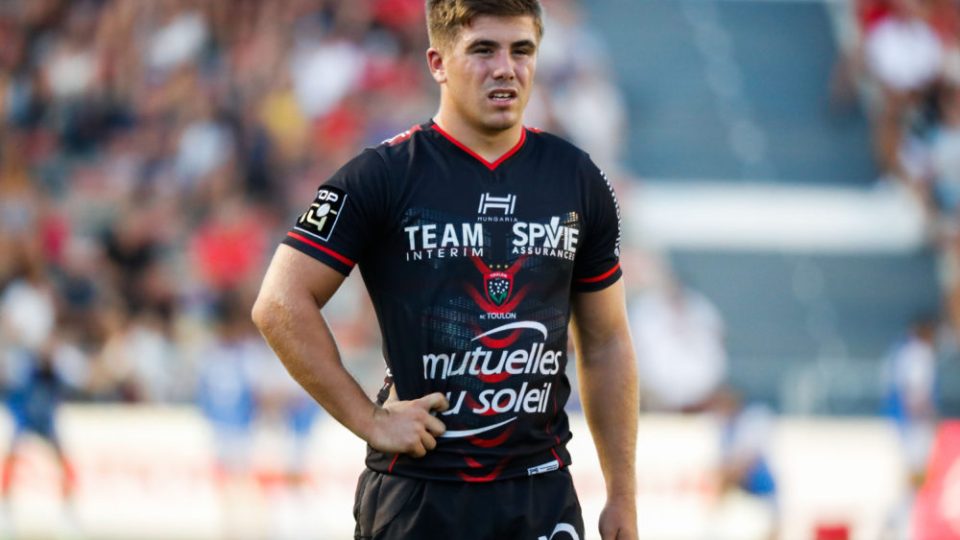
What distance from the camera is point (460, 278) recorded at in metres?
3.68

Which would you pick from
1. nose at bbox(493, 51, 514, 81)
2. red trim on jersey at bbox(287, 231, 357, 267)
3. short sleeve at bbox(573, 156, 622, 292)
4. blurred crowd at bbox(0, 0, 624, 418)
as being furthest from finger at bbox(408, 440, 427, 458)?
blurred crowd at bbox(0, 0, 624, 418)

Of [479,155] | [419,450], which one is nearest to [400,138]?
[479,155]

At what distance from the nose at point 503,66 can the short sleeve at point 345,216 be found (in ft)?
1.07

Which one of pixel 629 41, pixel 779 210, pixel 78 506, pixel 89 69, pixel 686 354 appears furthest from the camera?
pixel 629 41

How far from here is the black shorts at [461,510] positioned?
12.0 feet

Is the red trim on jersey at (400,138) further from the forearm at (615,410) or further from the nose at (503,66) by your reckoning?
the forearm at (615,410)

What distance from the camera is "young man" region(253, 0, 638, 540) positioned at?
3656 millimetres

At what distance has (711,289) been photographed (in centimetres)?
1686

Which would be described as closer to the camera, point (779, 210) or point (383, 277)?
→ point (383, 277)

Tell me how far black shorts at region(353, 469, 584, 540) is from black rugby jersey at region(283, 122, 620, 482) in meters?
0.03

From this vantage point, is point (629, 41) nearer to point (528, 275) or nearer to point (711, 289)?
point (711, 289)

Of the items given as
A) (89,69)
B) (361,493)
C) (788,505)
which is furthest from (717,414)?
(361,493)

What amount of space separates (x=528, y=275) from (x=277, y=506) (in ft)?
32.5

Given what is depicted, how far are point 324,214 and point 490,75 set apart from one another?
1.60 feet
